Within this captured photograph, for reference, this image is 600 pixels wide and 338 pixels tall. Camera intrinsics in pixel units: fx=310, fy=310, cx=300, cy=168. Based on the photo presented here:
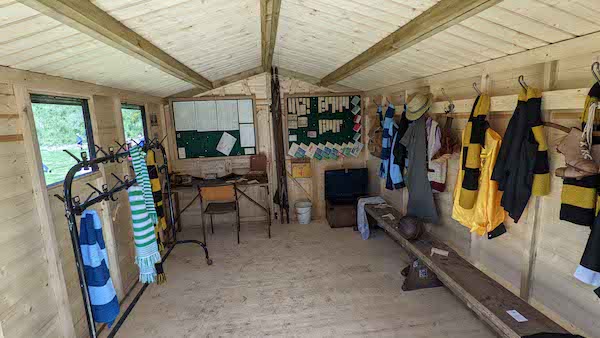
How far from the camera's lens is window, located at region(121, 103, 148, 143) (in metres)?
3.53

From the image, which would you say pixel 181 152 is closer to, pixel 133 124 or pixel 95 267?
pixel 133 124

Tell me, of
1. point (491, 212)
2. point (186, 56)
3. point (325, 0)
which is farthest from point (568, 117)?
point (186, 56)

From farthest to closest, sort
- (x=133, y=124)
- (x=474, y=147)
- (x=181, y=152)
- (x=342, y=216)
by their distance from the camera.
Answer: (x=181, y=152) → (x=342, y=216) → (x=133, y=124) → (x=474, y=147)

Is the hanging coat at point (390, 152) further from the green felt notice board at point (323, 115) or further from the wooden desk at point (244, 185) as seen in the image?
the wooden desk at point (244, 185)

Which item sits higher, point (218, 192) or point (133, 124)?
point (133, 124)

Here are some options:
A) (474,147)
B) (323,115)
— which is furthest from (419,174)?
(323,115)

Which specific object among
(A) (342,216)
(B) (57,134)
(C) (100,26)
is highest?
(C) (100,26)

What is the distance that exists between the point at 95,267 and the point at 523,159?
2795 mm

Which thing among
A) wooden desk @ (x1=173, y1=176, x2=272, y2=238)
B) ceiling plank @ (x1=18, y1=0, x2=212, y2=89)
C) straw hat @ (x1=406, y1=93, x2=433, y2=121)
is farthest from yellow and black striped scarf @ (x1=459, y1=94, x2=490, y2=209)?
wooden desk @ (x1=173, y1=176, x2=272, y2=238)

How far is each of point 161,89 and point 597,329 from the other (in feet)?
14.6

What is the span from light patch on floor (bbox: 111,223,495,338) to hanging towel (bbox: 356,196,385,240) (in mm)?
180

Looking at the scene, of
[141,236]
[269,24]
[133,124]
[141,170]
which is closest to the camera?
[141,236]

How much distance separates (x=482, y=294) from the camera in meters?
2.16

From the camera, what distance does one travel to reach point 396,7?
1835mm
